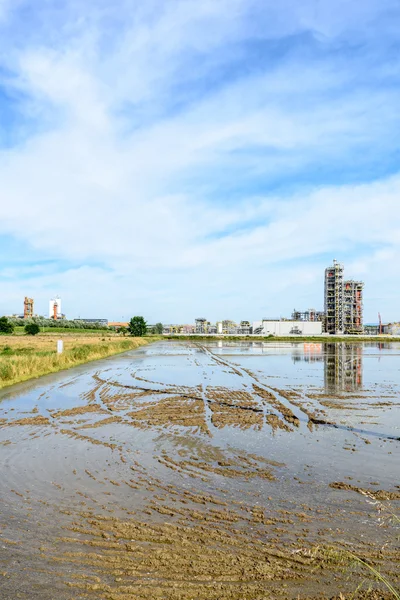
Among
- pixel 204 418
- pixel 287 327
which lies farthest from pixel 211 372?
pixel 287 327

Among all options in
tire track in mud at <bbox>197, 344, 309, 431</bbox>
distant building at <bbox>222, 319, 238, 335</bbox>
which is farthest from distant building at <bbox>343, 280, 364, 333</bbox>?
tire track in mud at <bbox>197, 344, 309, 431</bbox>

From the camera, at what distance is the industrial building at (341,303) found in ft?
356

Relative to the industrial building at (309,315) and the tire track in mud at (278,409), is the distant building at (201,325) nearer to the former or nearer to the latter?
the industrial building at (309,315)

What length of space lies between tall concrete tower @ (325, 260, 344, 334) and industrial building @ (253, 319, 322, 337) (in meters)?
4.98

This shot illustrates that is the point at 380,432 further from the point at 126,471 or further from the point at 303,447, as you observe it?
the point at 126,471

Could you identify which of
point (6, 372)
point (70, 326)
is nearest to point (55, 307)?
point (70, 326)

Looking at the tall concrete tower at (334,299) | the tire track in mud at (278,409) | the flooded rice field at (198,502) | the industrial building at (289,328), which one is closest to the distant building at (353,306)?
the tall concrete tower at (334,299)

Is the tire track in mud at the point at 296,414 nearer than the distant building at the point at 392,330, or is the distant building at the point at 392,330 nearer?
the tire track in mud at the point at 296,414

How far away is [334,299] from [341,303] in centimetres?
197

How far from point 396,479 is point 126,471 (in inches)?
186

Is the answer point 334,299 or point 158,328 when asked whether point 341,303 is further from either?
point 158,328

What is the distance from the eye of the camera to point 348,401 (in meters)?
17.1

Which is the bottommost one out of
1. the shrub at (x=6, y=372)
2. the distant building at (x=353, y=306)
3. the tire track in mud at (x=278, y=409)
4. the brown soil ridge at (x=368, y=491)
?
the tire track in mud at (x=278, y=409)

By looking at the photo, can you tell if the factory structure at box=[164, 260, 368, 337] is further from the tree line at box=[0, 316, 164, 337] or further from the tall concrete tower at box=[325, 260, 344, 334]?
the tree line at box=[0, 316, 164, 337]
